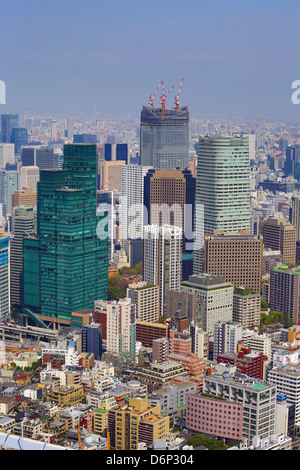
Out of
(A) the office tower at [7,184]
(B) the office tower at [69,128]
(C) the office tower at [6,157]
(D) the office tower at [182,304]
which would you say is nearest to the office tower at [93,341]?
(D) the office tower at [182,304]

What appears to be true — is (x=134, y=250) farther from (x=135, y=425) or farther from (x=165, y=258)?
(x=135, y=425)

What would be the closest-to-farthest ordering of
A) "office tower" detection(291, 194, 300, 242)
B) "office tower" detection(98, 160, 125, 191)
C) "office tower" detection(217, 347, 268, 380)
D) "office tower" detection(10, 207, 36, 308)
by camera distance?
"office tower" detection(217, 347, 268, 380)
"office tower" detection(10, 207, 36, 308)
"office tower" detection(291, 194, 300, 242)
"office tower" detection(98, 160, 125, 191)

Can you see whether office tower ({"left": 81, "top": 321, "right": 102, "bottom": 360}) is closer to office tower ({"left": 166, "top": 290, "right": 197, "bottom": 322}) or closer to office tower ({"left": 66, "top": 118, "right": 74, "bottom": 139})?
office tower ({"left": 166, "top": 290, "right": 197, "bottom": 322})

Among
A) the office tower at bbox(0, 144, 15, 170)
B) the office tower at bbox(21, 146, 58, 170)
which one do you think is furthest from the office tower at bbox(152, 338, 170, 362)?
the office tower at bbox(0, 144, 15, 170)

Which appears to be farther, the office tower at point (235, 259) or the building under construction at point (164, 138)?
the building under construction at point (164, 138)

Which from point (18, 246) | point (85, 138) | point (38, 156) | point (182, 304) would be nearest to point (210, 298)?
point (182, 304)

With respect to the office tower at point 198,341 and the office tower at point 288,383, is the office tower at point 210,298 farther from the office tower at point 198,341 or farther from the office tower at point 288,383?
the office tower at point 288,383
